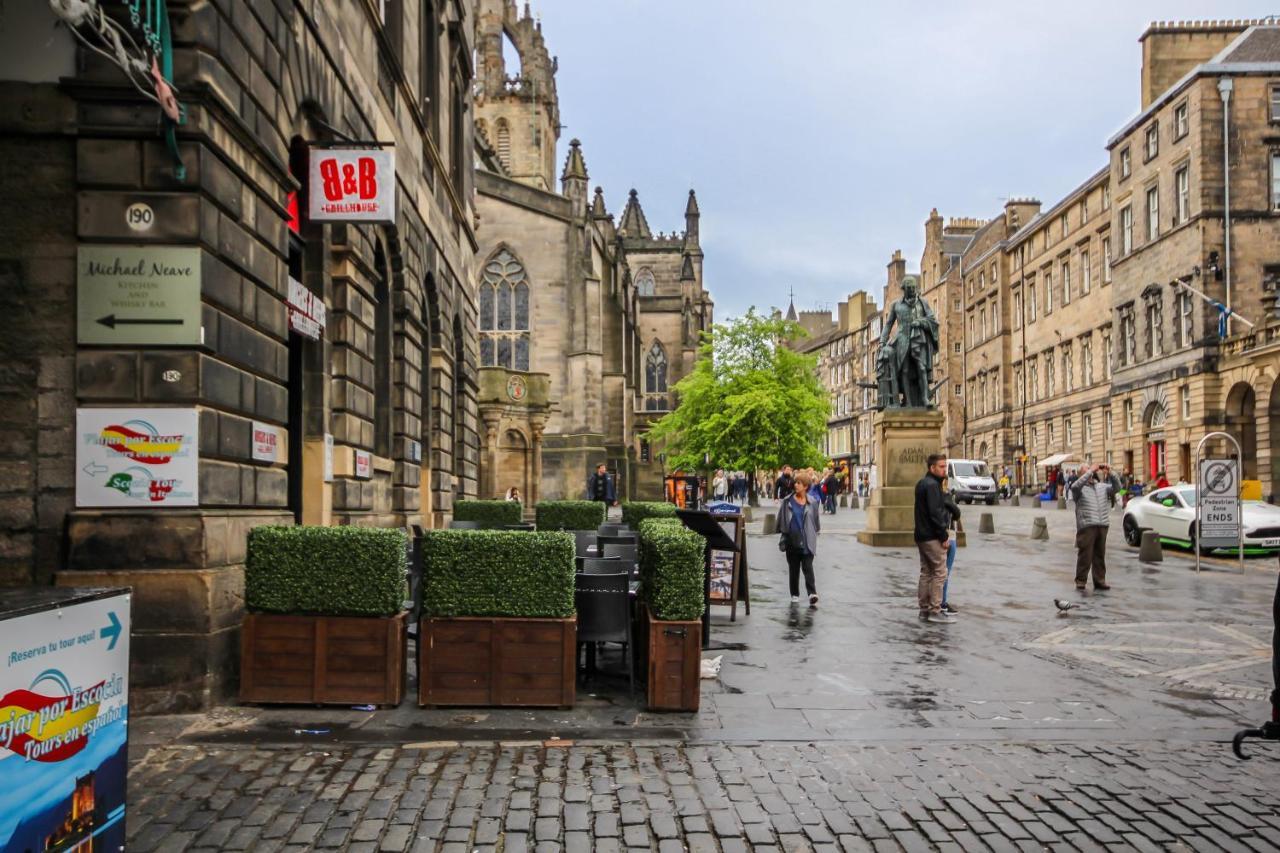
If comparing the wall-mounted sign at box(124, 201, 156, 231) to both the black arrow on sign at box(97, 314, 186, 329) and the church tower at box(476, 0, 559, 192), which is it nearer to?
the black arrow on sign at box(97, 314, 186, 329)

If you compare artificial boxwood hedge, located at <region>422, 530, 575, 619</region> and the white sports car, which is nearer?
artificial boxwood hedge, located at <region>422, 530, 575, 619</region>

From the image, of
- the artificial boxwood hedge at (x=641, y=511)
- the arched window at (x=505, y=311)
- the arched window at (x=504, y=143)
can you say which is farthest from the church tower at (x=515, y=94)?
the artificial boxwood hedge at (x=641, y=511)

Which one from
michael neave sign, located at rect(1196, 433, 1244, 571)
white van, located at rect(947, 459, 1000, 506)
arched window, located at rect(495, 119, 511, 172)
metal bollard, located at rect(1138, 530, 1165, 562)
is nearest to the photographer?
michael neave sign, located at rect(1196, 433, 1244, 571)

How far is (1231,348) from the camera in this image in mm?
42156

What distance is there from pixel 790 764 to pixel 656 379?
237 ft

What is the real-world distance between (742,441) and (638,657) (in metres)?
43.5

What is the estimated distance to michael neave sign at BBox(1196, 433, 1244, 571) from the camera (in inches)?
773

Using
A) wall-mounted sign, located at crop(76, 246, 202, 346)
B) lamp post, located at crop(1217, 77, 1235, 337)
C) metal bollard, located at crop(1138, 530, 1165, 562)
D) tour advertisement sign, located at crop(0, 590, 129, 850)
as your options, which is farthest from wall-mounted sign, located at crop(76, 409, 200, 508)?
lamp post, located at crop(1217, 77, 1235, 337)

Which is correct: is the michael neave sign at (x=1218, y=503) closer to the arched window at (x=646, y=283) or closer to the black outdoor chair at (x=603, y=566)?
the black outdoor chair at (x=603, y=566)

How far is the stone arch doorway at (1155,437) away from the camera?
47562mm

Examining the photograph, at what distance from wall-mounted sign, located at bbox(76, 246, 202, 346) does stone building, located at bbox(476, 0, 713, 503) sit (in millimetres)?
27333

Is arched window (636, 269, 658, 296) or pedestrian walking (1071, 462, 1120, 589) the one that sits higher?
arched window (636, 269, 658, 296)

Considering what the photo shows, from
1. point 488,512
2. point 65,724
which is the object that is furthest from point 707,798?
point 488,512

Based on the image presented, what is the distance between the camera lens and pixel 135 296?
7297 millimetres
